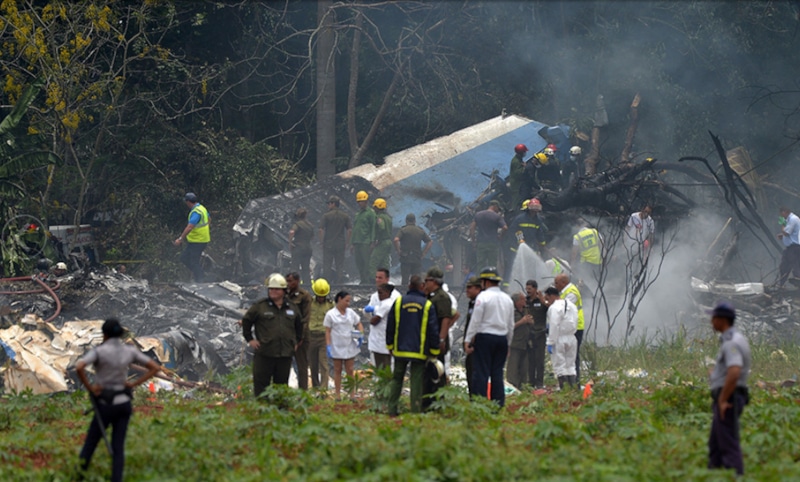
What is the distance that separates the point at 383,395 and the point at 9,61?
13.9 m

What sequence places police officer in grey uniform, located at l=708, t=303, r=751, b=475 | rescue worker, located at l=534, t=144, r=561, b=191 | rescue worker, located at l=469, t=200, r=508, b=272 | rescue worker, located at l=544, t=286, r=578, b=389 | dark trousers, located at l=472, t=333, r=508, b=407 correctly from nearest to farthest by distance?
police officer in grey uniform, located at l=708, t=303, r=751, b=475
dark trousers, located at l=472, t=333, r=508, b=407
rescue worker, located at l=544, t=286, r=578, b=389
rescue worker, located at l=469, t=200, r=508, b=272
rescue worker, located at l=534, t=144, r=561, b=191

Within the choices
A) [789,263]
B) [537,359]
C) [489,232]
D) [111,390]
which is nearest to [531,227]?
[489,232]

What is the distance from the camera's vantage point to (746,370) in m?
7.39

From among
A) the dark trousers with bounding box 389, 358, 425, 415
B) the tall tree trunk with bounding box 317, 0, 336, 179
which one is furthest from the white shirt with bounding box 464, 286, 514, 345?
the tall tree trunk with bounding box 317, 0, 336, 179

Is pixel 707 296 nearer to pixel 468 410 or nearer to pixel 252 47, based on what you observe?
pixel 468 410

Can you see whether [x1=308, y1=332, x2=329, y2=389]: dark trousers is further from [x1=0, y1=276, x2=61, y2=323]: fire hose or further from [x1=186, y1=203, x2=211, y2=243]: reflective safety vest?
[x1=186, y1=203, x2=211, y2=243]: reflective safety vest

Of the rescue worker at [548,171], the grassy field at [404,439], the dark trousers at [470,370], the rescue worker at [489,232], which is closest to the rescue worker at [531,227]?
the rescue worker at [489,232]

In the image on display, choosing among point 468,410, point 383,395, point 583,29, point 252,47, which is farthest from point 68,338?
point 583,29

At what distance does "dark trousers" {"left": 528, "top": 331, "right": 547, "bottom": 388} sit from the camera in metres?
13.9

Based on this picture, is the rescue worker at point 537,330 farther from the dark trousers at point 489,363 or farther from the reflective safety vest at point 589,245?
the reflective safety vest at point 589,245

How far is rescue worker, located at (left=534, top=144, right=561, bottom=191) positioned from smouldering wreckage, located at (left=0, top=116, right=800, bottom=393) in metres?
0.53

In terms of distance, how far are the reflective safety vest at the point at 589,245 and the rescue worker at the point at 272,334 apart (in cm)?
865

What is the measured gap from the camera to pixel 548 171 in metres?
21.4

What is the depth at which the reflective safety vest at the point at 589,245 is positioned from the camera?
60.5ft
